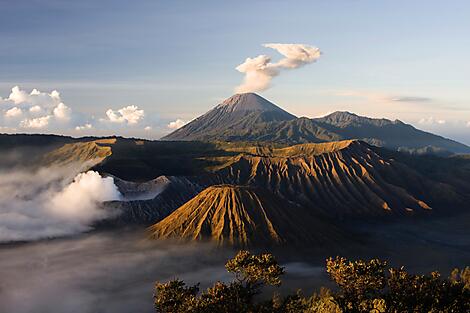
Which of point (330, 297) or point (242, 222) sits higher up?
point (330, 297)

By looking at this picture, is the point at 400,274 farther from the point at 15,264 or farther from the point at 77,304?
the point at 15,264

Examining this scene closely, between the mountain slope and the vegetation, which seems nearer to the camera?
the vegetation

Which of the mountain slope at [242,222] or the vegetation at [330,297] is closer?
the vegetation at [330,297]

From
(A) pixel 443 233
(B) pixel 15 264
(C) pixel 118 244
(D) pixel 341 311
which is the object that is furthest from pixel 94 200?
(D) pixel 341 311

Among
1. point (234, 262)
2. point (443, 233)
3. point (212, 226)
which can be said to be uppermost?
point (234, 262)

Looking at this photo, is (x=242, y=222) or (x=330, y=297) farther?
(x=242, y=222)

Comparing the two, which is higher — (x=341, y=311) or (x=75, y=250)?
(x=341, y=311)

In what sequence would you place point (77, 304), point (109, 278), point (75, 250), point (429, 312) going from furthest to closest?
point (75, 250)
point (109, 278)
point (77, 304)
point (429, 312)

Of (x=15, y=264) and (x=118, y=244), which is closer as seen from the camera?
(x=15, y=264)
